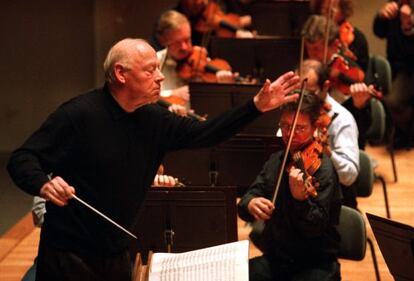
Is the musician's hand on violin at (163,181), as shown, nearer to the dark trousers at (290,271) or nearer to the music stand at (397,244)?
the dark trousers at (290,271)

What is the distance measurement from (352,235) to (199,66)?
1.95 m

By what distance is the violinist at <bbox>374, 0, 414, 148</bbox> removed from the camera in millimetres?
6129

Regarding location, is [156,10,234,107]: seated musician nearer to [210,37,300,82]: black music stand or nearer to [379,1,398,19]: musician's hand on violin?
[210,37,300,82]: black music stand

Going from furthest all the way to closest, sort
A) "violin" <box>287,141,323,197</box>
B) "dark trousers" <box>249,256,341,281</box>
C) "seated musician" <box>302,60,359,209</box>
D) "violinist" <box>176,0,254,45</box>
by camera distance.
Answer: "violinist" <box>176,0,254,45</box> → "seated musician" <box>302,60,359,209</box> → "dark trousers" <box>249,256,341,281</box> → "violin" <box>287,141,323,197</box>

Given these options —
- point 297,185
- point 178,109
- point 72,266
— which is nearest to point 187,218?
point 297,185

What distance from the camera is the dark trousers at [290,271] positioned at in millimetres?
3277

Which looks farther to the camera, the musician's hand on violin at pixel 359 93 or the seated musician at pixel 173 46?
the seated musician at pixel 173 46

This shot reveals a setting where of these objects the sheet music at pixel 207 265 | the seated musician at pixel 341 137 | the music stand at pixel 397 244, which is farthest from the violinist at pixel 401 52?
the sheet music at pixel 207 265

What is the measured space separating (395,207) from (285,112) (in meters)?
2.20

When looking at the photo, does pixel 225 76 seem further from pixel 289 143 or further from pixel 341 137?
pixel 289 143

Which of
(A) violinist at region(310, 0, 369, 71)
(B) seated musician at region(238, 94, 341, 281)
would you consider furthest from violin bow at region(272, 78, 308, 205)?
(A) violinist at region(310, 0, 369, 71)

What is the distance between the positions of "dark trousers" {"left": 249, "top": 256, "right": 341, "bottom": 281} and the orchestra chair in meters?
2.05

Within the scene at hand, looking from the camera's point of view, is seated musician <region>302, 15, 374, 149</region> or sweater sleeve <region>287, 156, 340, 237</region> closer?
sweater sleeve <region>287, 156, 340, 237</region>

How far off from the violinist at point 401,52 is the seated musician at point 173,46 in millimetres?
1890
